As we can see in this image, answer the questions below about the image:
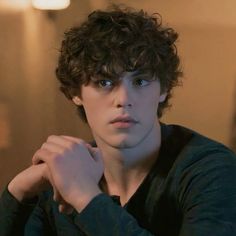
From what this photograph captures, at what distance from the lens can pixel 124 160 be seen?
945mm

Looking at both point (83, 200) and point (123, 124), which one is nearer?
point (83, 200)

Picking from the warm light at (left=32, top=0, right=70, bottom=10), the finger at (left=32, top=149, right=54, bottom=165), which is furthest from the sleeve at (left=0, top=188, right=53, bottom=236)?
the warm light at (left=32, top=0, right=70, bottom=10)

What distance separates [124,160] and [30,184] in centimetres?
17

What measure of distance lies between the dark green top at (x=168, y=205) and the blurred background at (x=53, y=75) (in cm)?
32

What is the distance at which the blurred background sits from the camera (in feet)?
4.08

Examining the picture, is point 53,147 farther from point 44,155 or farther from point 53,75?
point 53,75

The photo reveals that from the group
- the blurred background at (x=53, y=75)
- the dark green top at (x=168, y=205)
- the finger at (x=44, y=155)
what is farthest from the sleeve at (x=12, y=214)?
the blurred background at (x=53, y=75)

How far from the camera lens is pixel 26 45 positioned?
1.30m

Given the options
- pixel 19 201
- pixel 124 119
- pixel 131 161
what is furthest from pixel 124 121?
pixel 19 201

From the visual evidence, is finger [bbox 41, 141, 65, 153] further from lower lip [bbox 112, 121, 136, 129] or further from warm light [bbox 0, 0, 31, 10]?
warm light [bbox 0, 0, 31, 10]

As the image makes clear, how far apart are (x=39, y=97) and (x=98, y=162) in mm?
538

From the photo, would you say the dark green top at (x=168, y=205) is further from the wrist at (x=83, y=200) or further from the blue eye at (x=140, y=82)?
the blue eye at (x=140, y=82)

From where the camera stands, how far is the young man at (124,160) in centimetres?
77

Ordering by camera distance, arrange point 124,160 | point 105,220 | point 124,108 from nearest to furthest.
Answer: point 105,220 < point 124,108 < point 124,160
